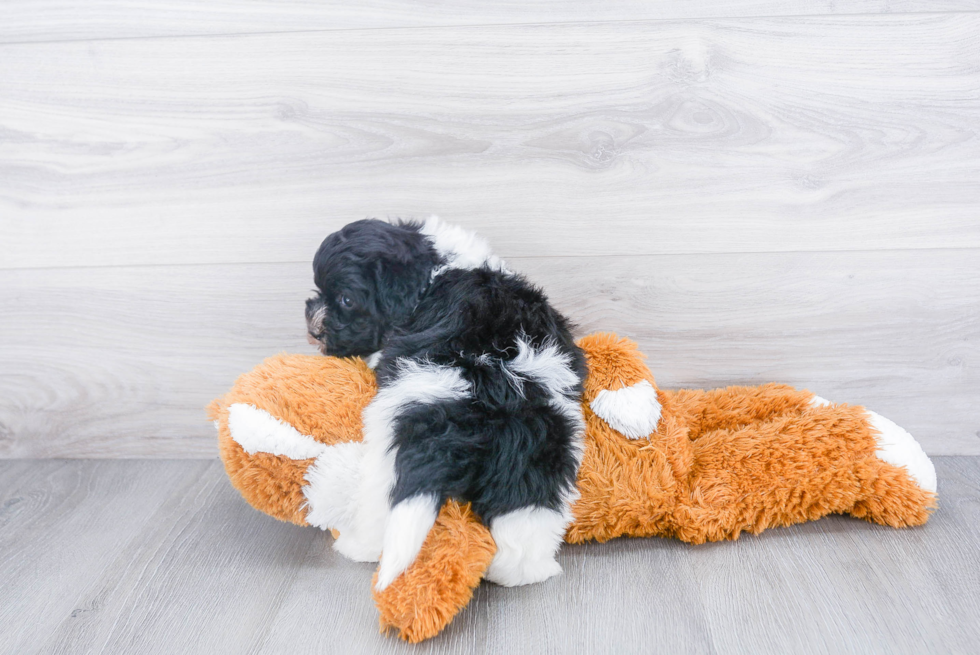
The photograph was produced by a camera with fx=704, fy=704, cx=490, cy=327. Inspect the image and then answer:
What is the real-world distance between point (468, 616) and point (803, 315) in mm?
730

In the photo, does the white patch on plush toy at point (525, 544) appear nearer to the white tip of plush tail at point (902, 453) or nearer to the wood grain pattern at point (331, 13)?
the white tip of plush tail at point (902, 453)

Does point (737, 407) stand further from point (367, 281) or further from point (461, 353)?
point (367, 281)

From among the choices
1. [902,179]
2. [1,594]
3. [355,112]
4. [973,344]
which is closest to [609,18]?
[355,112]

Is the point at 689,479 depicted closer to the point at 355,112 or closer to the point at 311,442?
the point at 311,442

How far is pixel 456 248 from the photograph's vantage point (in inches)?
37.4

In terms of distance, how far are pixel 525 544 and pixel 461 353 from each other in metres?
0.25

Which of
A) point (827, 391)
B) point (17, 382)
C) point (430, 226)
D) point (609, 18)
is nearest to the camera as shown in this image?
point (430, 226)

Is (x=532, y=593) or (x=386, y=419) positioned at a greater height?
(x=386, y=419)

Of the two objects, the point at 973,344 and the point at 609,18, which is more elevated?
the point at 609,18

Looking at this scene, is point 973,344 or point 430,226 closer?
point 430,226

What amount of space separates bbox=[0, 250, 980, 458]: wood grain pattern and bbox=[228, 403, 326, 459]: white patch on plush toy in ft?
1.06

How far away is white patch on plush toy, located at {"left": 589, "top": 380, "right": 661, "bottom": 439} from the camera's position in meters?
0.95

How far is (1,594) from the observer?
3.15ft

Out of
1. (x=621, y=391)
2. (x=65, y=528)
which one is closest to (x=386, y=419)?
(x=621, y=391)
